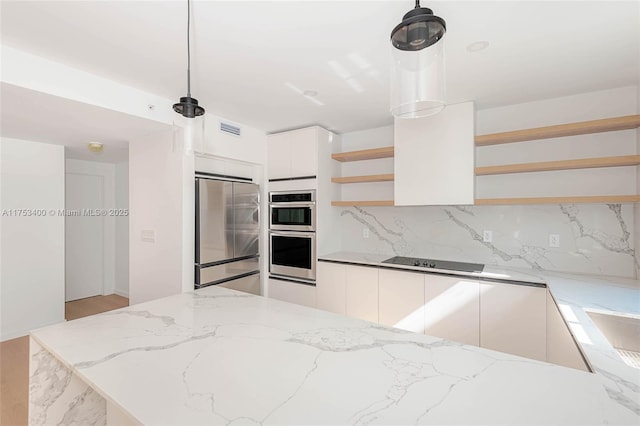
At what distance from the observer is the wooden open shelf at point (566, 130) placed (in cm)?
224

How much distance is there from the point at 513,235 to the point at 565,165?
2.43 ft

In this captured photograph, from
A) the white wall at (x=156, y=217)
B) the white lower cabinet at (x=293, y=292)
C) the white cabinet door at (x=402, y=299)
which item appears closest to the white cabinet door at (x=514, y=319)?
the white cabinet door at (x=402, y=299)

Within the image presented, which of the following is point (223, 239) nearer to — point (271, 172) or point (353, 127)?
point (271, 172)

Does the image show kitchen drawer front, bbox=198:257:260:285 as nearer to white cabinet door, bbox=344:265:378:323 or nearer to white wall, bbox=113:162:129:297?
white cabinet door, bbox=344:265:378:323

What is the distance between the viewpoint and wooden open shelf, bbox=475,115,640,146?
7.37ft

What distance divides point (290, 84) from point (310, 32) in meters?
0.69

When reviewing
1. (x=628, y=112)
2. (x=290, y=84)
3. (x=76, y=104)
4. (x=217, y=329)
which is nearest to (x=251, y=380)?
(x=217, y=329)

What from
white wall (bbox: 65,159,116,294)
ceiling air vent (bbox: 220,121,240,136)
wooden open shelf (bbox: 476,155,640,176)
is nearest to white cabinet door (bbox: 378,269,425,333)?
wooden open shelf (bbox: 476,155,640,176)

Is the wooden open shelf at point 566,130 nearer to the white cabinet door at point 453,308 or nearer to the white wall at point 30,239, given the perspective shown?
the white cabinet door at point 453,308

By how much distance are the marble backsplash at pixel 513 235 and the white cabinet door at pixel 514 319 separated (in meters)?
0.58

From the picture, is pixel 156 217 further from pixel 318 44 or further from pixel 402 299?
pixel 402 299

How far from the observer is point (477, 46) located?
5.91 ft

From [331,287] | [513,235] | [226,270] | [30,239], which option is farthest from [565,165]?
[30,239]

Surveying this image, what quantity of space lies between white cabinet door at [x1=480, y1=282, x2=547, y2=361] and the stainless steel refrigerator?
7.88ft
